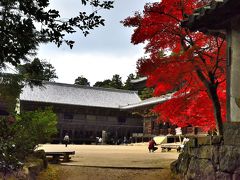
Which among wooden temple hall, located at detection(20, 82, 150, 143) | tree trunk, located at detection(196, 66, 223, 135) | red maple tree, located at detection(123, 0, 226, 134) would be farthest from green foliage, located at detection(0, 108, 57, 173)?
wooden temple hall, located at detection(20, 82, 150, 143)

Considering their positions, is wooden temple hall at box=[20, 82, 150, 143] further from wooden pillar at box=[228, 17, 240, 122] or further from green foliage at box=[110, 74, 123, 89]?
wooden pillar at box=[228, 17, 240, 122]

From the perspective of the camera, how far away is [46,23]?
457 centimetres

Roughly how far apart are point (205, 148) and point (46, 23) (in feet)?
21.9

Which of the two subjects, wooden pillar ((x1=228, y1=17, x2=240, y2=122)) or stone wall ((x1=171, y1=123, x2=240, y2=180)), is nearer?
stone wall ((x1=171, y1=123, x2=240, y2=180))

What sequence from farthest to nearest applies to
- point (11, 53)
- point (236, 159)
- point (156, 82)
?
point (156, 82)
point (236, 159)
point (11, 53)

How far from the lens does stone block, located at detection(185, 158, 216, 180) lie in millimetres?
9391

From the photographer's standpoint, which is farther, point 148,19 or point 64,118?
point 64,118

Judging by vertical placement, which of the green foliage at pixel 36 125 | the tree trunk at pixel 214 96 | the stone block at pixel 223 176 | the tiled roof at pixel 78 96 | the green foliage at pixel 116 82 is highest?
the green foliage at pixel 116 82

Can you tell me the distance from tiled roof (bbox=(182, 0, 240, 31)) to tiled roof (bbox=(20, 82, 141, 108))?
39.9 m

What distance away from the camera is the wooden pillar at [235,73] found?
8.54 m

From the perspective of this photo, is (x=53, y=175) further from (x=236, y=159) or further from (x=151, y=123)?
(x=151, y=123)

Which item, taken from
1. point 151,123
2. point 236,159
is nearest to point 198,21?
point 236,159

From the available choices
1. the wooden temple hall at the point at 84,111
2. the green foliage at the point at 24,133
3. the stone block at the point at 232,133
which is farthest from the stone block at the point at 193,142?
the wooden temple hall at the point at 84,111

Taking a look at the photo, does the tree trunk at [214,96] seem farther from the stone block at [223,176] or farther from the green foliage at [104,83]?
the green foliage at [104,83]
